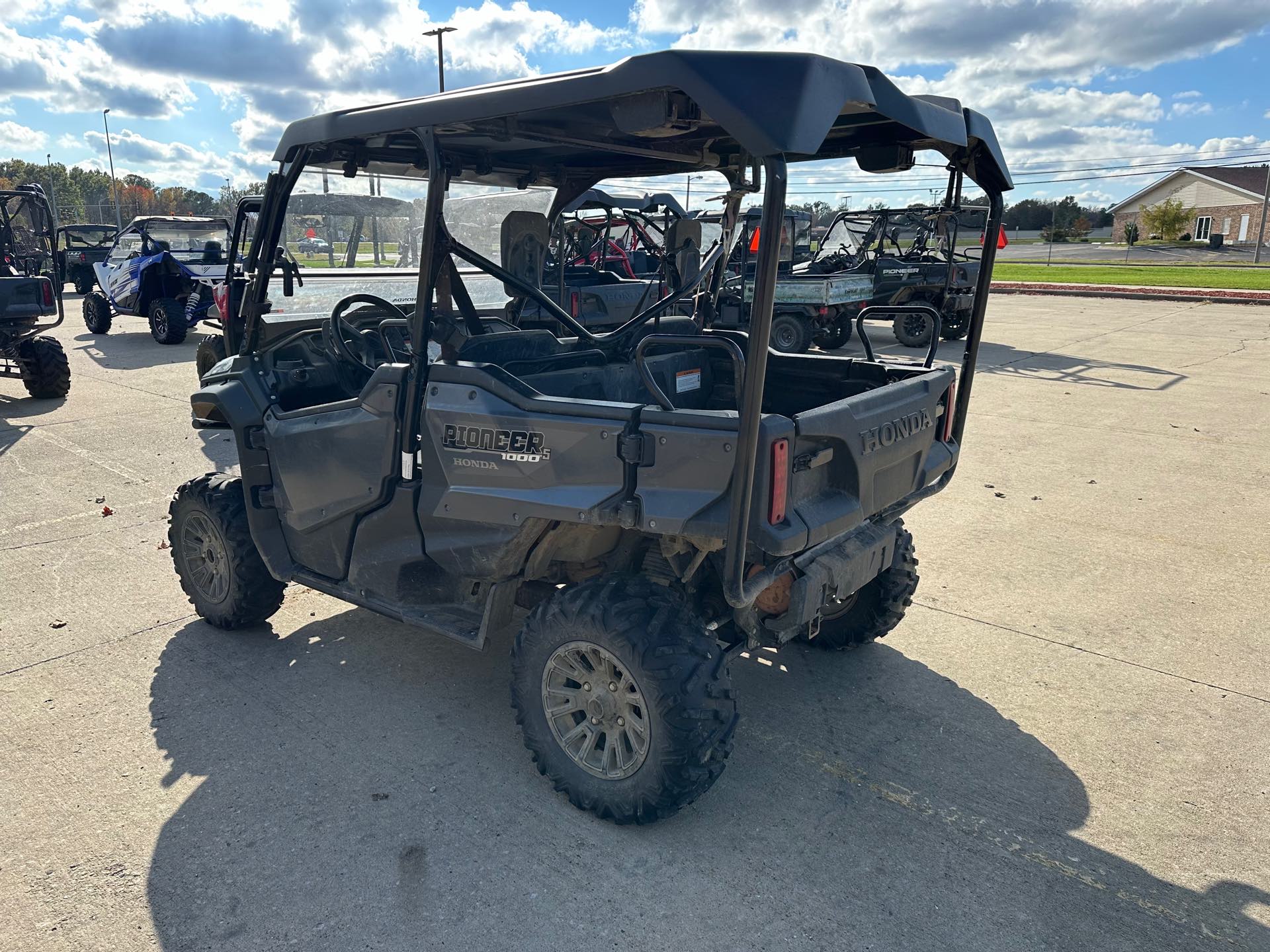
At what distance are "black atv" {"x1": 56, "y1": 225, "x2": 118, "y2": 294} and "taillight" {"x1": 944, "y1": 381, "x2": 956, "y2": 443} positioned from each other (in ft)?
76.1

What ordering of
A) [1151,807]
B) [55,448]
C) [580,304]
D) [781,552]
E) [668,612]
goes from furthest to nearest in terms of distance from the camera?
[580,304] → [55,448] → [1151,807] → [668,612] → [781,552]

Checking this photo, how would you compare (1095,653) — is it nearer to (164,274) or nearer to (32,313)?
(32,313)

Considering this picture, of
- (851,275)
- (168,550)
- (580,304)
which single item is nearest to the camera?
(168,550)

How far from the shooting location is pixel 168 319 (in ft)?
46.8

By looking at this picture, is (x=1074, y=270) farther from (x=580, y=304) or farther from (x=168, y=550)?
(x=168, y=550)

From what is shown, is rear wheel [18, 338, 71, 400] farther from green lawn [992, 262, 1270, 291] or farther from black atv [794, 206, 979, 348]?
green lawn [992, 262, 1270, 291]

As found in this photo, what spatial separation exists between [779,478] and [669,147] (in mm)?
1828

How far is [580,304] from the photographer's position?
35.5ft

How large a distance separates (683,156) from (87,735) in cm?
332

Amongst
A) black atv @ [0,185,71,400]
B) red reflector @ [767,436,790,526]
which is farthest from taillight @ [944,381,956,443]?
black atv @ [0,185,71,400]

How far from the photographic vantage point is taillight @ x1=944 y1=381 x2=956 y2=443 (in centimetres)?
376

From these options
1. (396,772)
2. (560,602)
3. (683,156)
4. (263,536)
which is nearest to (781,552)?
(560,602)

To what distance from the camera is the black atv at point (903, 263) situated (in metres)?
13.9

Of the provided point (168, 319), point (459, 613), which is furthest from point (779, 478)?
point (168, 319)
